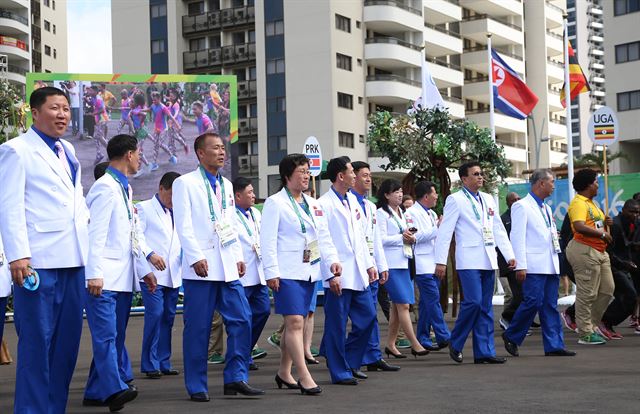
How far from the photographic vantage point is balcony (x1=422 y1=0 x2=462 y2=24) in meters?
71.6

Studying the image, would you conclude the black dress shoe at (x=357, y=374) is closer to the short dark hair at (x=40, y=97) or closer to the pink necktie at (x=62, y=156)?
the pink necktie at (x=62, y=156)

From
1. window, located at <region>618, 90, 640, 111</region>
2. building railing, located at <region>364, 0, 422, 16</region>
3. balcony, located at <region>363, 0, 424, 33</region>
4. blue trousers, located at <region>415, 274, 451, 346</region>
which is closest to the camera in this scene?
blue trousers, located at <region>415, 274, 451, 346</region>

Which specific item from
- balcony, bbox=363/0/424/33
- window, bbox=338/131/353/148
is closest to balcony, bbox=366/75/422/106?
window, bbox=338/131/353/148

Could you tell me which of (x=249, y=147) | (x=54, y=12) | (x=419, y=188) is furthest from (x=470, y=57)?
(x=419, y=188)

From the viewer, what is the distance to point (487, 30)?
7719 cm

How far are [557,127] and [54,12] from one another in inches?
1811

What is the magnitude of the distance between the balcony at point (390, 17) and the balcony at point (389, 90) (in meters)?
3.22

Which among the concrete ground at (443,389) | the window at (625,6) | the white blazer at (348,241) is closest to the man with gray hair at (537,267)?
the concrete ground at (443,389)

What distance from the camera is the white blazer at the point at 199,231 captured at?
9.21m

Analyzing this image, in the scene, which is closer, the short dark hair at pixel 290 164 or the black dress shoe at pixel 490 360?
the short dark hair at pixel 290 164

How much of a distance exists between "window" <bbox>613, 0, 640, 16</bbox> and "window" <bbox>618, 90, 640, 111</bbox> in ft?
14.1

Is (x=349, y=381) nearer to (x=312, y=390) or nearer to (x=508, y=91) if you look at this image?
(x=312, y=390)

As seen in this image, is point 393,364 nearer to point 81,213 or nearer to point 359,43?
point 81,213

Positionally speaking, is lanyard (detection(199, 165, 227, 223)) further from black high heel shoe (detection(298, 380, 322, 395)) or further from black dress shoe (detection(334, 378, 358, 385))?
black dress shoe (detection(334, 378, 358, 385))
